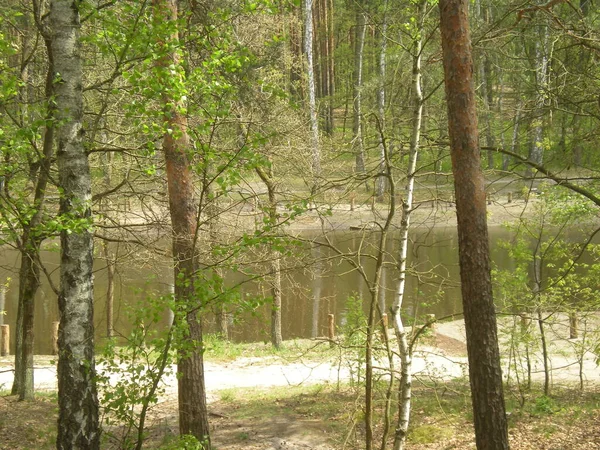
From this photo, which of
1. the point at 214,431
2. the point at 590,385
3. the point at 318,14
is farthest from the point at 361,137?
the point at 318,14

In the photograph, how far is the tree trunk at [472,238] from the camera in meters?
6.22

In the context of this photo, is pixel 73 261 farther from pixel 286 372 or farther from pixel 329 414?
pixel 286 372

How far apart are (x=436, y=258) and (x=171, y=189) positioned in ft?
65.1

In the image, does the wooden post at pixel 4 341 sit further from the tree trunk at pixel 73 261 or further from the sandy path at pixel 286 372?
the tree trunk at pixel 73 261

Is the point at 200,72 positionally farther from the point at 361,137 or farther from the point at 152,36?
the point at 361,137

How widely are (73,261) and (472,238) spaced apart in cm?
366

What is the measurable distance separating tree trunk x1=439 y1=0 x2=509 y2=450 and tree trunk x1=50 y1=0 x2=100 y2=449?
3.47 m

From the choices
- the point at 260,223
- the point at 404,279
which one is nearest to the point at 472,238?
the point at 404,279

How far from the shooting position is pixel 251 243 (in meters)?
5.99

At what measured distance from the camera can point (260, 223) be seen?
6.55 metres

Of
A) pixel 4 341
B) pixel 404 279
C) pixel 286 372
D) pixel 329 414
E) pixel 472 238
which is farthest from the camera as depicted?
pixel 4 341

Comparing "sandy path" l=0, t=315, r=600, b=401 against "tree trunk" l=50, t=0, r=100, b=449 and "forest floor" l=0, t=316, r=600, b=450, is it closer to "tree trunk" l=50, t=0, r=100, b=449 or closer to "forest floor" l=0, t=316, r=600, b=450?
"forest floor" l=0, t=316, r=600, b=450

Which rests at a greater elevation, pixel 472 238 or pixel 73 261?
pixel 472 238

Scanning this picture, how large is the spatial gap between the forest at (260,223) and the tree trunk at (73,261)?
0.06ft
